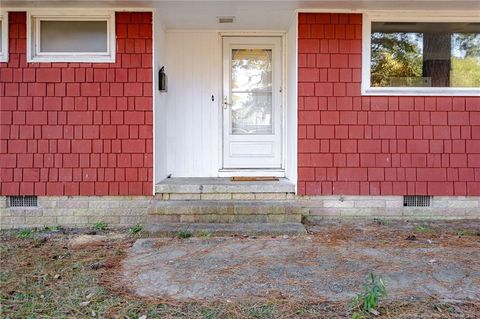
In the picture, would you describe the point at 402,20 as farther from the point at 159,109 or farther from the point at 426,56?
the point at 159,109

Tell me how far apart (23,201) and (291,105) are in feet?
11.3

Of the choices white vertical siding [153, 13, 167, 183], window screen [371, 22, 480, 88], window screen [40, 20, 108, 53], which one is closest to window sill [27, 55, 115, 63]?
window screen [40, 20, 108, 53]

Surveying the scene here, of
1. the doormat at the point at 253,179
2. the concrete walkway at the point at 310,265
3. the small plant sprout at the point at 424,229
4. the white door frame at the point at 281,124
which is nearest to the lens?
the concrete walkway at the point at 310,265

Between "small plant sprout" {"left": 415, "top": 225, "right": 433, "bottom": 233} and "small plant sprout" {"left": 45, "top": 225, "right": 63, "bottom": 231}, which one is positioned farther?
"small plant sprout" {"left": 45, "top": 225, "right": 63, "bottom": 231}

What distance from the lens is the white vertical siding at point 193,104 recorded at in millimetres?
5434

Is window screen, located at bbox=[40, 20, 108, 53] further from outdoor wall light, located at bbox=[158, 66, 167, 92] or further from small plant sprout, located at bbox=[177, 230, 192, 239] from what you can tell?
small plant sprout, located at bbox=[177, 230, 192, 239]

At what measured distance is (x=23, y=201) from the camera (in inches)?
186

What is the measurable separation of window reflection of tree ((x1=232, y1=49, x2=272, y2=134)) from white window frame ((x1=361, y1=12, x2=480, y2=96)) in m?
1.33

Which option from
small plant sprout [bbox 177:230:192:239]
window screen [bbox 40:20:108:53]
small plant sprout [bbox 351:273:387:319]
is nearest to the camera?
small plant sprout [bbox 351:273:387:319]

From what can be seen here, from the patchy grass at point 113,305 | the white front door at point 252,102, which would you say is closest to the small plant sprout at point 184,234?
the patchy grass at point 113,305

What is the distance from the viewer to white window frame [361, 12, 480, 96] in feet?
15.4

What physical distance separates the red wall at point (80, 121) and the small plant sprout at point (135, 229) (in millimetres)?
391

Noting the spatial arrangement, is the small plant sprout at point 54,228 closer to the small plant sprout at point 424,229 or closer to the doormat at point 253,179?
the doormat at point 253,179

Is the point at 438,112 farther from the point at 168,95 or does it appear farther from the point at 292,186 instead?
the point at 168,95
